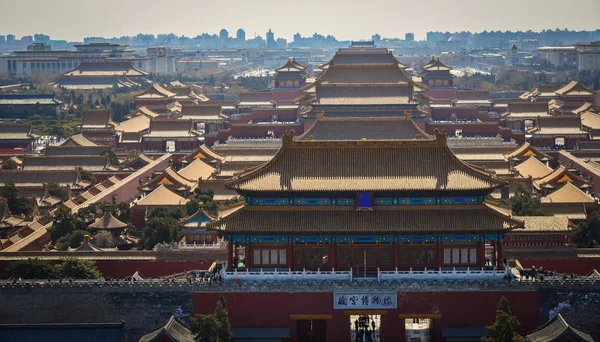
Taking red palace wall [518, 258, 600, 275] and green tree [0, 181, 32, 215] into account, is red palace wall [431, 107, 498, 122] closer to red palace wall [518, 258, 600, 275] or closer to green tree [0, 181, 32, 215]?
green tree [0, 181, 32, 215]

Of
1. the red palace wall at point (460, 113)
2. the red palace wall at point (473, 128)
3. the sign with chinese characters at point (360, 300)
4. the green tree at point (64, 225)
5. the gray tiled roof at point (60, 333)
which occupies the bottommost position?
the gray tiled roof at point (60, 333)

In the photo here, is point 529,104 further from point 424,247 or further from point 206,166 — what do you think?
point 424,247

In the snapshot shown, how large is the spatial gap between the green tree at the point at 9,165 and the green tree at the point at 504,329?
Result: 139 feet

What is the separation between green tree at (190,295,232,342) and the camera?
113 ft

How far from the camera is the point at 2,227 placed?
52.6 m

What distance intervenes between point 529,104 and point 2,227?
51018 millimetres

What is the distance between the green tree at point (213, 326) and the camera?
3438 cm

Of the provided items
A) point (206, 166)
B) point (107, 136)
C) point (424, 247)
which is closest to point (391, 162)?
point (424, 247)

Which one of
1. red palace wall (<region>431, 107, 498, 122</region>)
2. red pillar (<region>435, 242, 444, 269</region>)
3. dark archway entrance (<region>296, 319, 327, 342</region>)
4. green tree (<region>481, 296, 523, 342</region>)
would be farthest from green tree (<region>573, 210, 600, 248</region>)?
red palace wall (<region>431, 107, 498, 122</region>)

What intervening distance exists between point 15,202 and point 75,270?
17089 millimetres

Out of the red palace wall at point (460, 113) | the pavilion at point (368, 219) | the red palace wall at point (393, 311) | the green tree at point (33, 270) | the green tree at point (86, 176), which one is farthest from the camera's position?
the red palace wall at point (460, 113)

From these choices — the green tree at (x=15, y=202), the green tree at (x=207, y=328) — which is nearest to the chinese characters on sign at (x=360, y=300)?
the green tree at (x=207, y=328)

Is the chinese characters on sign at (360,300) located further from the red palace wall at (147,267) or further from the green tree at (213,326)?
the red palace wall at (147,267)

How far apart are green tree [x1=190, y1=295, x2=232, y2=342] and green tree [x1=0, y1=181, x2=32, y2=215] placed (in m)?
23.7
